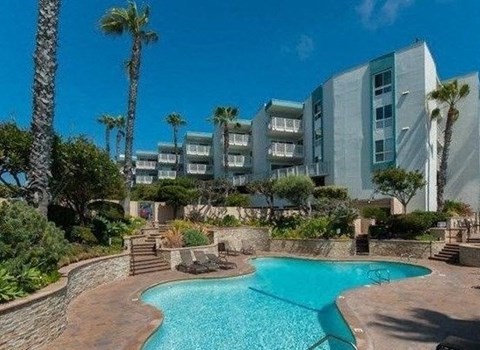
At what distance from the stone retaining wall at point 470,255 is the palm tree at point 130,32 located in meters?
21.6

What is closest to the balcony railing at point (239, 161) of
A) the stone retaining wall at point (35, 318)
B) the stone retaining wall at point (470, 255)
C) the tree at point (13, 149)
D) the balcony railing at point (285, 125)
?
the balcony railing at point (285, 125)

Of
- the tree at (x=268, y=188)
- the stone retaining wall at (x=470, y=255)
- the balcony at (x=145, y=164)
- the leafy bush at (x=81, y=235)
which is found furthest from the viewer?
the balcony at (x=145, y=164)

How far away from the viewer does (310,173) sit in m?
38.6

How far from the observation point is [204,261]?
769 inches

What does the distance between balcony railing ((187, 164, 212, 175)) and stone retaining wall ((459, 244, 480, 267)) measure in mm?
39341

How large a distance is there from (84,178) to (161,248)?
576 centimetres

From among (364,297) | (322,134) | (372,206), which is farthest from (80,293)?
(322,134)

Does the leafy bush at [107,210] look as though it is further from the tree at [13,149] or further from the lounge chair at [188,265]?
the tree at [13,149]

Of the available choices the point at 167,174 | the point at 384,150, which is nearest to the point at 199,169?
the point at 167,174

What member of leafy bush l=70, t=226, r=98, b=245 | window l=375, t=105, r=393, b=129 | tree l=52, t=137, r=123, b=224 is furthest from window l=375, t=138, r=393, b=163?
leafy bush l=70, t=226, r=98, b=245

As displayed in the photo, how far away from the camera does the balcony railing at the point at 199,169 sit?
2188 inches

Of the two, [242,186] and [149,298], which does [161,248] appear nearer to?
[149,298]

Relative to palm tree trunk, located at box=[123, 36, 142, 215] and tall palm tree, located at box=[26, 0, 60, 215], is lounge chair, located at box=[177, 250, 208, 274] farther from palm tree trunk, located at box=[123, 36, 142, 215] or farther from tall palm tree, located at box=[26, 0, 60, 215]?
palm tree trunk, located at box=[123, 36, 142, 215]

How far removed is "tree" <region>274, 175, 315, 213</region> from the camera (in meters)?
30.1
